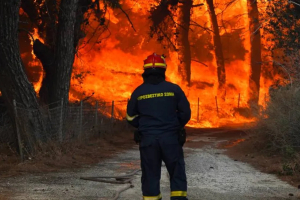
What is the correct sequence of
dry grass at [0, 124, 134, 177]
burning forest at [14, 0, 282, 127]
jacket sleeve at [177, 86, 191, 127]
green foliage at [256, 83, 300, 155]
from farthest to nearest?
burning forest at [14, 0, 282, 127], green foliage at [256, 83, 300, 155], dry grass at [0, 124, 134, 177], jacket sleeve at [177, 86, 191, 127]

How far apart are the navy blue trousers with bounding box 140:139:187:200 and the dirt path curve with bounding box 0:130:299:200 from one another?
2143mm

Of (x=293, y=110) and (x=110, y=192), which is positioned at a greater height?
(x=293, y=110)

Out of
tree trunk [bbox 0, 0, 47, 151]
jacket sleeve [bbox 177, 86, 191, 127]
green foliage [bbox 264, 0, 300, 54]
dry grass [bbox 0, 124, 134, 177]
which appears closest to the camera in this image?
jacket sleeve [bbox 177, 86, 191, 127]

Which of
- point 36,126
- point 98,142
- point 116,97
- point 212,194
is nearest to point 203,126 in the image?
point 116,97

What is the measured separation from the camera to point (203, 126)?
35.3 metres

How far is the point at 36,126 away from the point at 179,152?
7.55 meters

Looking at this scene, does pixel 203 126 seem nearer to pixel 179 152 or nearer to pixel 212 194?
pixel 212 194

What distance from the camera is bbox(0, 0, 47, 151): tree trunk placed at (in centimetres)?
1280

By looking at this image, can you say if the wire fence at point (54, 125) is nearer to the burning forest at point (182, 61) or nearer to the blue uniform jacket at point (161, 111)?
the blue uniform jacket at point (161, 111)

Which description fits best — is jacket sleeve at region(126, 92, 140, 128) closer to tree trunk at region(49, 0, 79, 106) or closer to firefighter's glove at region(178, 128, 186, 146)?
firefighter's glove at region(178, 128, 186, 146)

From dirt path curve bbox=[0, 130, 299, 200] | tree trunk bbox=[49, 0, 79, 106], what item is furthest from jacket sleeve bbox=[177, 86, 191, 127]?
tree trunk bbox=[49, 0, 79, 106]

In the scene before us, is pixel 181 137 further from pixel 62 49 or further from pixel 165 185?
pixel 62 49

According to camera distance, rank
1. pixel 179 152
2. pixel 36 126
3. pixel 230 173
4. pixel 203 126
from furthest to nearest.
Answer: pixel 203 126
pixel 36 126
pixel 230 173
pixel 179 152

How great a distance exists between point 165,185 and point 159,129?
3.62 m
